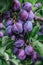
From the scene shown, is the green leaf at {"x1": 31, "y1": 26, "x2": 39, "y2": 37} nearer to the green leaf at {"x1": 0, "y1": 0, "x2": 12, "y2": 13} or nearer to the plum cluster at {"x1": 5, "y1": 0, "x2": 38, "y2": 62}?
the plum cluster at {"x1": 5, "y1": 0, "x2": 38, "y2": 62}

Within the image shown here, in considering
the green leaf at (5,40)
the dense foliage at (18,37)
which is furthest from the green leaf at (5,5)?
the green leaf at (5,40)

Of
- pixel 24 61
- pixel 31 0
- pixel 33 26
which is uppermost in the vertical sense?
pixel 31 0

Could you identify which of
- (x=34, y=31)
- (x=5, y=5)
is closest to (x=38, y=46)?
(x=34, y=31)

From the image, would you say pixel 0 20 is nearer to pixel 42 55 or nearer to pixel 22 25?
pixel 22 25

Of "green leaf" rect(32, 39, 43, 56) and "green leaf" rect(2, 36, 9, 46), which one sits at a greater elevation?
"green leaf" rect(2, 36, 9, 46)

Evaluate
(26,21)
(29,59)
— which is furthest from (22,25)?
(29,59)

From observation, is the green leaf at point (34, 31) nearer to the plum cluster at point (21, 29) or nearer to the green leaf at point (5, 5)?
the plum cluster at point (21, 29)

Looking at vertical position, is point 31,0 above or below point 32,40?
above

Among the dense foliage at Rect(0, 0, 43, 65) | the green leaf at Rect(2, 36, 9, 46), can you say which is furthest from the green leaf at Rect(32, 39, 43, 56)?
the green leaf at Rect(2, 36, 9, 46)
